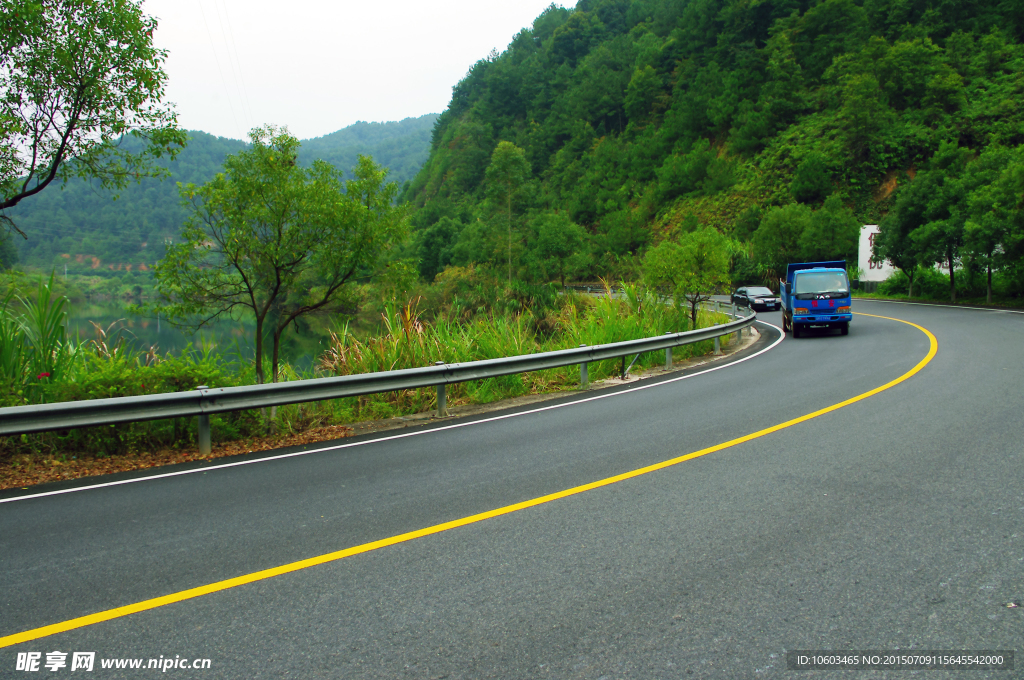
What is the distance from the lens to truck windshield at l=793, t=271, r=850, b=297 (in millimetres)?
21328

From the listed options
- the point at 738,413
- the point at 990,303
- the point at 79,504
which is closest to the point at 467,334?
the point at 738,413

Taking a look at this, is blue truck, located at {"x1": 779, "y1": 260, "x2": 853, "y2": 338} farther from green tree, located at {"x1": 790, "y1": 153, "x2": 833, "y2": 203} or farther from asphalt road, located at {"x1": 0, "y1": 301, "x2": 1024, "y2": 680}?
green tree, located at {"x1": 790, "y1": 153, "x2": 833, "y2": 203}

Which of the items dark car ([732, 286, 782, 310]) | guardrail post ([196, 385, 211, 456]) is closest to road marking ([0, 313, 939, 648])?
guardrail post ([196, 385, 211, 456])

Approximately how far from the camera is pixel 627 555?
4.19 m


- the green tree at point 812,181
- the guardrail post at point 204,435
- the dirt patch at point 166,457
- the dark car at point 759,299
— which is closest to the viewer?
the dirt patch at point 166,457

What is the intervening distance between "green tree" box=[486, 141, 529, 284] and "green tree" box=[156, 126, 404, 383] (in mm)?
53975

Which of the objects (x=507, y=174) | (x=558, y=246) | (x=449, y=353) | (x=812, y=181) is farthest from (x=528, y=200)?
(x=449, y=353)

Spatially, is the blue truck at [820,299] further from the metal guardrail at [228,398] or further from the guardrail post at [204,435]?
the guardrail post at [204,435]

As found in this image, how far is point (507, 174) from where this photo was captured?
6444cm

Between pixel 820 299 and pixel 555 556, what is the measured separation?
20195mm

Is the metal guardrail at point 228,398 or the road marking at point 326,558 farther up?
the metal guardrail at point 228,398

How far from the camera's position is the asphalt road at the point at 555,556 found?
3.18 m

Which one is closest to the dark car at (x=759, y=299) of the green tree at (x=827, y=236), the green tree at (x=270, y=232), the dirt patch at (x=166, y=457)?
the green tree at (x=827, y=236)

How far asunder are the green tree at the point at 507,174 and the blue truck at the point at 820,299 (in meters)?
44.2
